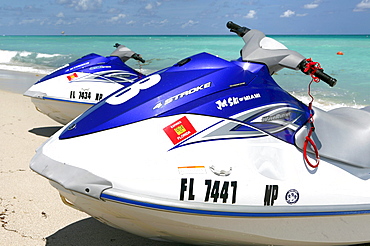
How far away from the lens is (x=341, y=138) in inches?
100

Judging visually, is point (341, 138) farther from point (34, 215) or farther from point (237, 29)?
point (34, 215)

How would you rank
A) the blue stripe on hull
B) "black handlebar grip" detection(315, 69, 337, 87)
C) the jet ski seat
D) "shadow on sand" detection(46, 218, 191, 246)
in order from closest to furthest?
1. the blue stripe on hull
2. "black handlebar grip" detection(315, 69, 337, 87)
3. the jet ski seat
4. "shadow on sand" detection(46, 218, 191, 246)

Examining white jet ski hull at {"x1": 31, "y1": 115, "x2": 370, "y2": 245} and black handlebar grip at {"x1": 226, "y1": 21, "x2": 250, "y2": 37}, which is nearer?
white jet ski hull at {"x1": 31, "y1": 115, "x2": 370, "y2": 245}

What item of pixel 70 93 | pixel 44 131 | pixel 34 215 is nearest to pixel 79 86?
pixel 70 93

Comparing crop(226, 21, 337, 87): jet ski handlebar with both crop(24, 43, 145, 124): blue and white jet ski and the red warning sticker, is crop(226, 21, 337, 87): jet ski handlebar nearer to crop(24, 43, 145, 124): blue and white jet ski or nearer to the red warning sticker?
the red warning sticker

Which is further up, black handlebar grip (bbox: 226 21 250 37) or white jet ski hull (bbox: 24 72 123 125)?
black handlebar grip (bbox: 226 21 250 37)

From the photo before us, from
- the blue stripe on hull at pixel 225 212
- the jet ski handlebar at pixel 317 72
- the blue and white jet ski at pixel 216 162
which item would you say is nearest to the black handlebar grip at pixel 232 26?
the blue and white jet ski at pixel 216 162

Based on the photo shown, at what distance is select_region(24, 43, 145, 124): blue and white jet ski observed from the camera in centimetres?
572

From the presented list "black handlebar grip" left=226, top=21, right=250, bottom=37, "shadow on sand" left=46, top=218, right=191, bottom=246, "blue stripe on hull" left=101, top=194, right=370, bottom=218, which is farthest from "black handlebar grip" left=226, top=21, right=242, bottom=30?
"shadow on sand" left=46, top=218, right=191, bottom=246

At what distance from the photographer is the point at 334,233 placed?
95.7 inches

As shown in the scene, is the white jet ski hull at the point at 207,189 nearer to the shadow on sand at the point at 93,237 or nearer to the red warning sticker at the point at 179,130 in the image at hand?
the red warning sticker at the point at 179,130

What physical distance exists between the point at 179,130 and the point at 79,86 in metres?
3.76

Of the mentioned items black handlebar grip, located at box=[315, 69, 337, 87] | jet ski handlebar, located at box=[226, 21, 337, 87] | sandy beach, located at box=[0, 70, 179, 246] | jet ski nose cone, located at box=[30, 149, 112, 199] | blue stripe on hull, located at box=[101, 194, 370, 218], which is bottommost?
sandy beach, located at box=[0, 70, 179, 246]

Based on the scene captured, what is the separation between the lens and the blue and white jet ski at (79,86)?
5723 millimetres
